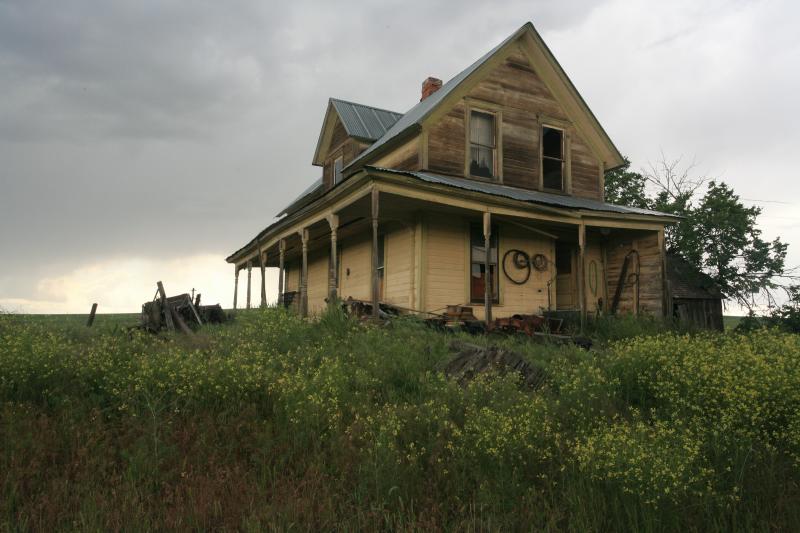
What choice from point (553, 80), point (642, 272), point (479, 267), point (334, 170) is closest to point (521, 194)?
point (479, 267)

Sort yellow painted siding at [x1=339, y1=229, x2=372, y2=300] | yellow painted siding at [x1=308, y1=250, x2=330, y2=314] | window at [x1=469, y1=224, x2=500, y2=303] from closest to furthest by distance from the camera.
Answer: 1. window at [x1=469, y1=224, x2=500, y2=303]
2. yellow painted siding at [x1=339, y1=229, x2=372, y2=300]
3. yellow painted siding at [x1=308, y1=250, x2=330, y2=314]

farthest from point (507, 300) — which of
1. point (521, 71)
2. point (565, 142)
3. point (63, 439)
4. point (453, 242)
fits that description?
point (63, 439)

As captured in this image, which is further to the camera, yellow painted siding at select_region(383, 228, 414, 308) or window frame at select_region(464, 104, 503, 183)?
window frame at select_region(464, 104, 503, 183)

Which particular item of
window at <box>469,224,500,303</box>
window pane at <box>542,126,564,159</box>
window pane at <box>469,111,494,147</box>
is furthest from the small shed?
window pane at <box>469,111,494,147</box>

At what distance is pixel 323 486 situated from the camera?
5.37m

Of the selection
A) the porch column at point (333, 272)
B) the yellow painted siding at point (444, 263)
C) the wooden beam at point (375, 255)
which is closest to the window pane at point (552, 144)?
the yellow painted siding at point (444, 263)

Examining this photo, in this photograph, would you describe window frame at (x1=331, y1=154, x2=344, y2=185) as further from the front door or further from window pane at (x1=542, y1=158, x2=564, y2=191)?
the front door

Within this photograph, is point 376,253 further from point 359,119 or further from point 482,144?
point 359,119

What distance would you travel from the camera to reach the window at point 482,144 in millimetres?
17109

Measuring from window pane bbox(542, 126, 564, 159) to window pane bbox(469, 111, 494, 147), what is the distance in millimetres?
2547

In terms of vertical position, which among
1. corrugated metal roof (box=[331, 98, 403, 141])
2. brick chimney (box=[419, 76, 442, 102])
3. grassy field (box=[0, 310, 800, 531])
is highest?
brick chimney (box=[419, 76, 442, 102])

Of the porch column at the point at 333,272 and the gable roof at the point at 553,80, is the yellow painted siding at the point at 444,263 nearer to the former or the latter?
the porch column at the point at 333,272

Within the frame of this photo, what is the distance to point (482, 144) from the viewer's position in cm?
1731

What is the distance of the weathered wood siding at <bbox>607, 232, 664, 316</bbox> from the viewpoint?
55.5 feet
